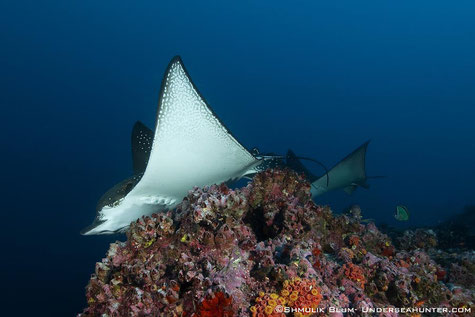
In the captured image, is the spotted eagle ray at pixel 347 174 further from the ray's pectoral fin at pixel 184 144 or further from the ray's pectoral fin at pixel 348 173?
the ray's pectoral fin at pixel 184 144

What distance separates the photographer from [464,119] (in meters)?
105

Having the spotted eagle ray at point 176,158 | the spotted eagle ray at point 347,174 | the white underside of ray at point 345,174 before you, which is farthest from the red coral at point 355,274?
the white underside of ray at point 345,174

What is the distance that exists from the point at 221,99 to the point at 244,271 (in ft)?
398

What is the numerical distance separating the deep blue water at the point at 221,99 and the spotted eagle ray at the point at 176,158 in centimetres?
1980

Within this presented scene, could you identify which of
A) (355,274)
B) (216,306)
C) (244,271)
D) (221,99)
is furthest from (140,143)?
(221,99)

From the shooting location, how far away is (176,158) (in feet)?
11.3

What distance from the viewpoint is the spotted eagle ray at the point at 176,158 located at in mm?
3113

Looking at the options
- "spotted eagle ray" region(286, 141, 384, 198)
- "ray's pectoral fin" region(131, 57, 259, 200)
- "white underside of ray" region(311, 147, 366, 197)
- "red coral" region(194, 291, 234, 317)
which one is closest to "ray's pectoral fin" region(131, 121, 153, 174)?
"ray's pectoral fin" region(131, 57, 259, 200)

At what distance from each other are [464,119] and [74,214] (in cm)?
13459

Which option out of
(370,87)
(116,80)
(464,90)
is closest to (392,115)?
(370,87)

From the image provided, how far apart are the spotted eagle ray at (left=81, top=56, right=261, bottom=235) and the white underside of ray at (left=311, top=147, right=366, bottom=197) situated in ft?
8.37

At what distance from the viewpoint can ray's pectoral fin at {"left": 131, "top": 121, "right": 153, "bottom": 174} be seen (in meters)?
5.65

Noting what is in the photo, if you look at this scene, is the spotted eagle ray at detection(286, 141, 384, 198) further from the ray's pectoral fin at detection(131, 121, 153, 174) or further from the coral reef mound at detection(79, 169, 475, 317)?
the ray's pectoral fin at detection(131, 121, 153, 174)

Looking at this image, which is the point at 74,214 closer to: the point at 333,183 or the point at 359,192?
the point at 333,183
